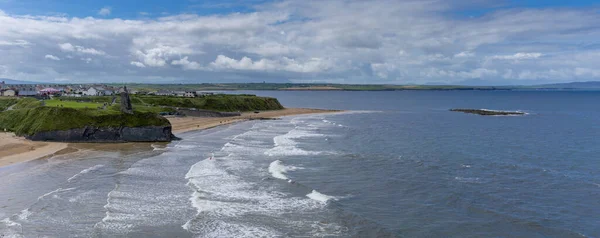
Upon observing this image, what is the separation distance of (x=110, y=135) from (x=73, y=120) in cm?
497

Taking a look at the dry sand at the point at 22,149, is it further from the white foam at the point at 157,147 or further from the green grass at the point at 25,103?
the green grass at the point at 25,103

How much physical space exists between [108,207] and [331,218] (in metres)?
12.8

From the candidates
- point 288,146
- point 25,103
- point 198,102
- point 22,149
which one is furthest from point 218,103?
point 22,149

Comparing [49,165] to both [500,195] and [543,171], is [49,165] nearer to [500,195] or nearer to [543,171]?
[500,195]

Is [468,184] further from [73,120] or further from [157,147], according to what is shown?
[73,120]

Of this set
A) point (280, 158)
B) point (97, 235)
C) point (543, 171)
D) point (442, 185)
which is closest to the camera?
point (97, 235)

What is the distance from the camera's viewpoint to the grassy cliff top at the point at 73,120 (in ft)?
181

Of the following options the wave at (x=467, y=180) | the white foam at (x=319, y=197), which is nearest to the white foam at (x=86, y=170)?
the white foam at (x=319, y=197)

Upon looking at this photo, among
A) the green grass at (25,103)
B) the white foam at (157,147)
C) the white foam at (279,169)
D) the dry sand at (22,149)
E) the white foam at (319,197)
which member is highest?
the green grass at (25,103)

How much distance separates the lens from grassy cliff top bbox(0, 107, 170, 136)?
55031 millimetres

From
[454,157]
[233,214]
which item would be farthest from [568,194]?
[233,214]

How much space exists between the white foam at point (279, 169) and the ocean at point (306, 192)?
0.29ft

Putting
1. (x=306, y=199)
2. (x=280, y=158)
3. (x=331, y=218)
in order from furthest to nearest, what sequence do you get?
(x=280, y=158) → (x=306, y=199) → (x=331, y=218)

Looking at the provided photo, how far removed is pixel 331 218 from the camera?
2453cm
